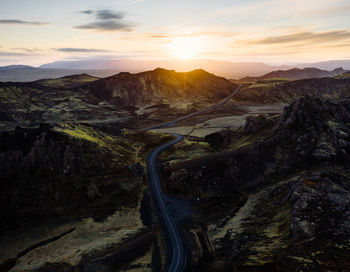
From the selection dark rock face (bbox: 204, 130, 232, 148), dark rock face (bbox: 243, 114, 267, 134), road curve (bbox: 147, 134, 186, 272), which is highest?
dark rock face (bbox: 243, 114, 267, 134)

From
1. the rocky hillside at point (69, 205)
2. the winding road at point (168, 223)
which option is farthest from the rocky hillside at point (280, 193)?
the rocky hillside at point (69, 205)

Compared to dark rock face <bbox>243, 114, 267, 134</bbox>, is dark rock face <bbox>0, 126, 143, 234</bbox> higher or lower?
lower

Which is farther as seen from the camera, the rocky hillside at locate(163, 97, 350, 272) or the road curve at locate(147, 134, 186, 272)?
the road curve at locate(147, 134, 186, 272)

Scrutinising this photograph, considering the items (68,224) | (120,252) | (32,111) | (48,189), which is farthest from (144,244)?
(32,111)

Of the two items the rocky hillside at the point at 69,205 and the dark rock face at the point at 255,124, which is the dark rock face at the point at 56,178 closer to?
the rocky hillside at the point at 69,205

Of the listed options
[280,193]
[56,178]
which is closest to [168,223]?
[280,193]

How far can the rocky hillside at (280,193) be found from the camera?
34603mm

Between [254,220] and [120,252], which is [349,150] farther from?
[120,252]

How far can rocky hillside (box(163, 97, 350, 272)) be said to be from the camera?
34603mm

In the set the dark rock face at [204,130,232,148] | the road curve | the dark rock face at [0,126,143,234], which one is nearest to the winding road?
the road curve

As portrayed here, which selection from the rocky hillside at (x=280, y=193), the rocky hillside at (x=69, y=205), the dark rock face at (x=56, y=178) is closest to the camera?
the rocky hillside at (x=280, y=193)

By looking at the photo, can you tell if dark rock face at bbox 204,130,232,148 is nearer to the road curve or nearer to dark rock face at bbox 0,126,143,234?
the road curve

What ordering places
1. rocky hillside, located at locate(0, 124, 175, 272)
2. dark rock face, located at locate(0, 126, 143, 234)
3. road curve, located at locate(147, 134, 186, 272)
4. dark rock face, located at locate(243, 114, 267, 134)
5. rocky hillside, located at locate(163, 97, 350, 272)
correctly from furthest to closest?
dark rock face, located at locate(243, 114, 267, 134) → dark rock face, located at locate(0, 126, 143, 234) → road curve, located at locate(147, 134, 186, 272) → rocky hillside, located at locate(0, 124, 175, 272) → rocky hillside, located at locate(163, 97, 350, 272)

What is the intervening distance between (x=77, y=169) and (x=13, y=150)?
15702 millimetres
